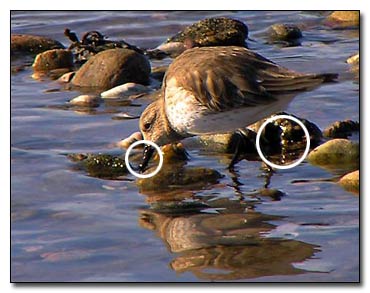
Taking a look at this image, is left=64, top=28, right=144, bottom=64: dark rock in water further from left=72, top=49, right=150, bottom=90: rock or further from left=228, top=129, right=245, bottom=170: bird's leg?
left=228, top=129, right=245, bottom=170: bird's leg

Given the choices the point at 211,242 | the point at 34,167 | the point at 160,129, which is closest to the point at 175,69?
the point at 160,129

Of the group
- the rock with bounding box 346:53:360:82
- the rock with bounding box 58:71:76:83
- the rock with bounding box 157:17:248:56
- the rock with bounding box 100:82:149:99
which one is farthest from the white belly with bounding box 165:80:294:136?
the rock with bounding box 157:17:248:56

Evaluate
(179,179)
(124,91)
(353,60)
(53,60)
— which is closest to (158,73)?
(124,91)

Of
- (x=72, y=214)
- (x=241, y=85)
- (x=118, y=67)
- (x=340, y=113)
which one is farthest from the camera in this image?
(x=118, y=67)

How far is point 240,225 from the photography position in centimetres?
620

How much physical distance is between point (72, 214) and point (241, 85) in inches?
60.7

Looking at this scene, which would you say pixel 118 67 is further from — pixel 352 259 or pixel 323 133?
pixel 352 259

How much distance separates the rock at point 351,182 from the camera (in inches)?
257

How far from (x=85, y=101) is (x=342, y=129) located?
2384 millimetres

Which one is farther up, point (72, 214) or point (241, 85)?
point (241, 85)

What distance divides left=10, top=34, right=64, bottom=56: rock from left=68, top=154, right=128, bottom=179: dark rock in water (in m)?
3.52

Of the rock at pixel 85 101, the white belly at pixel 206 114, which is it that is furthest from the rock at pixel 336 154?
the rock at pixel 85 101

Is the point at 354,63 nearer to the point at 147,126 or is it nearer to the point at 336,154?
the point at 336,154

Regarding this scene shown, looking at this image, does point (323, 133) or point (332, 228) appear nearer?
point (332, 228)
